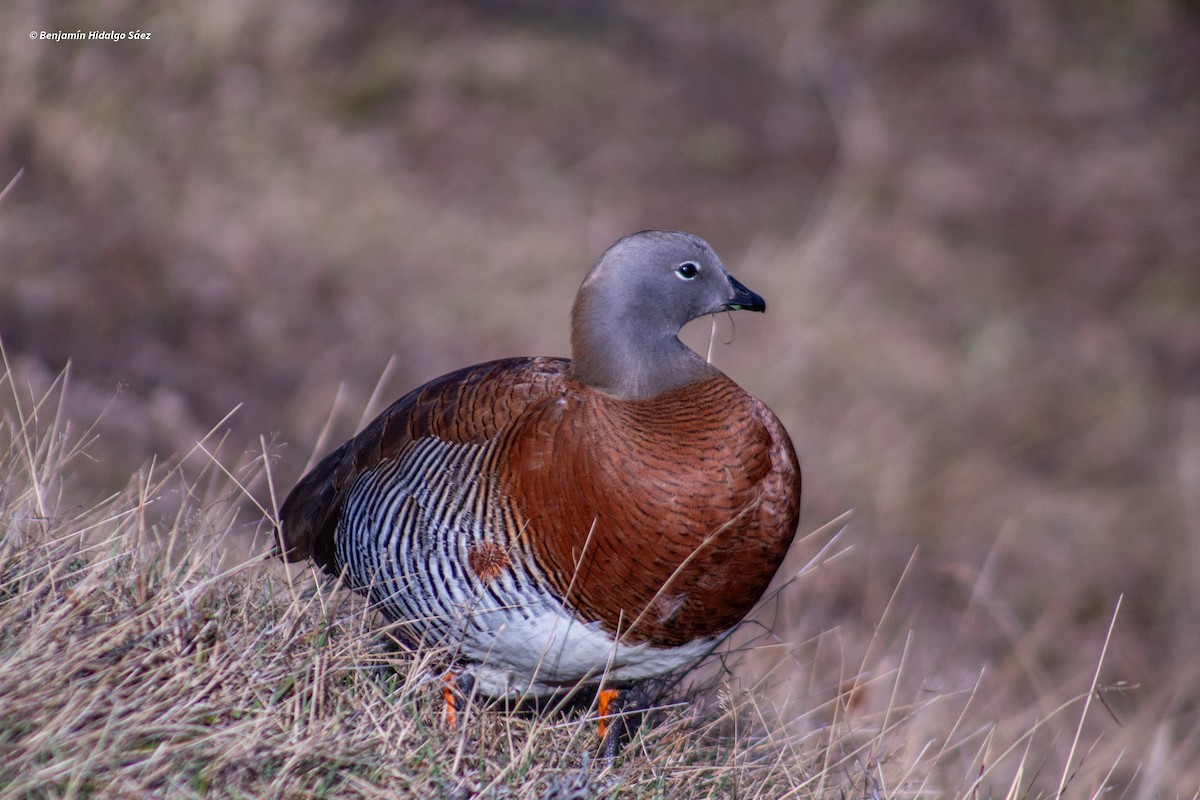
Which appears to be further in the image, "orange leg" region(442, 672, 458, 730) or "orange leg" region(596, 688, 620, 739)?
"orange leg" region(596, 688, 620, 739)

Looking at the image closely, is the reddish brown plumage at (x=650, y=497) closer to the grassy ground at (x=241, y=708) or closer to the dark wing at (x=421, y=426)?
the dark wing at (x=421, y=426)

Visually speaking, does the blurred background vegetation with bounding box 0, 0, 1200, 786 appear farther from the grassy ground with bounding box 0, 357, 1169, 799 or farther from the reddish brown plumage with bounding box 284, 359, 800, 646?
the grassy ground with bounding box 0, 357, 1169, 799

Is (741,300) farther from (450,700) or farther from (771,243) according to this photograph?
(771,243)

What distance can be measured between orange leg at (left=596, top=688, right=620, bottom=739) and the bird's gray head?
2.87 feet

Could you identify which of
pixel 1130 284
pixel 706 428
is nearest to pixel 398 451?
pixel 706 428

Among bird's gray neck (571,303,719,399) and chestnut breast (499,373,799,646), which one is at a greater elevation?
bird's gray neck (571,303,719,399)

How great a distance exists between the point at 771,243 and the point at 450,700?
8.47m

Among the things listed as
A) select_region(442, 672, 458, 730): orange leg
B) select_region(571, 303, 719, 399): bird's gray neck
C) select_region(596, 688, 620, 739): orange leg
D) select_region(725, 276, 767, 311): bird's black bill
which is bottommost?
select_region(596, 688, 620, 739): orange leg

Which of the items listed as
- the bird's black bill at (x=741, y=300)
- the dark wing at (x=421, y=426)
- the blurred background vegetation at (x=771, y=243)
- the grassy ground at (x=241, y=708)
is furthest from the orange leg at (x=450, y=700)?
the blurred background vegetation at (x=771, y=243)

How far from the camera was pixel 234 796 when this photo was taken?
2.42m

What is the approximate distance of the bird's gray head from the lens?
11.1 ft

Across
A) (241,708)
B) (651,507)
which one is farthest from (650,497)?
(241,708)

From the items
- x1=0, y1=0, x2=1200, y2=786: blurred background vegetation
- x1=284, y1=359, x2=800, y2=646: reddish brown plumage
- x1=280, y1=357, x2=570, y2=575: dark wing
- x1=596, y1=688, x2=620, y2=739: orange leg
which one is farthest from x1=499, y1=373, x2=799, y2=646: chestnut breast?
x1=0, y1=0, x2=1200, y2=786: blurred background vegetation

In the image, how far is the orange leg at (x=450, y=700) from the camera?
3098mm
